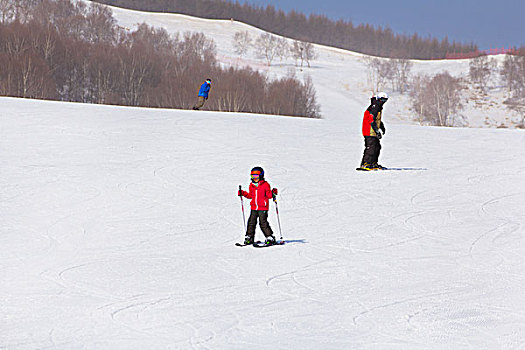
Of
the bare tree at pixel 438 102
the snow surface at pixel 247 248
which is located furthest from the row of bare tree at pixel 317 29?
the snow surface at pixel 247 248

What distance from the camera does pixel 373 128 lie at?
11.9m

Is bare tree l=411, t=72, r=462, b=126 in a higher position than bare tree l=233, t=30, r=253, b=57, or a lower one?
→ lower

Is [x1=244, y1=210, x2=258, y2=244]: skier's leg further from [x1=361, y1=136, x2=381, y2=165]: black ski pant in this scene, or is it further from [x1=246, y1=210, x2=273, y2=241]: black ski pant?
[x1=361, y1=136, x2=381, y2=165]: black ski pant

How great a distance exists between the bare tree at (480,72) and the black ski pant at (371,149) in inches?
2545

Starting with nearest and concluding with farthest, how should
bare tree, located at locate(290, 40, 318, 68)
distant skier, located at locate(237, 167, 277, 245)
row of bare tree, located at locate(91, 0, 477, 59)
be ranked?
distant skier, located at locate(237, 167, 277, 245) < bare tree, located at locate(290, 40, 318, 68) < row of bare tree, located at locate(91, 0, 477, 59)

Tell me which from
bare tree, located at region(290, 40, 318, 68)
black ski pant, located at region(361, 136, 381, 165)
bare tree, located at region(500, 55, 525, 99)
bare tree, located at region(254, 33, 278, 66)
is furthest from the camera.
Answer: bare tree, located at region(290, 40, 318, 68)

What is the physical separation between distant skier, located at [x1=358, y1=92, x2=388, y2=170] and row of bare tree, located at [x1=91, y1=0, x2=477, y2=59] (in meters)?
118

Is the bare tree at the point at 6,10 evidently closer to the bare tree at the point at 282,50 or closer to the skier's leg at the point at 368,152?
the bare tree at the point at 282,50

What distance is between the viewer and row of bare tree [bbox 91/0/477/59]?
13050cm

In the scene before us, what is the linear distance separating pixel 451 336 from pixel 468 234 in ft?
11.6

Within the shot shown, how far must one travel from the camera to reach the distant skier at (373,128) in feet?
38.5

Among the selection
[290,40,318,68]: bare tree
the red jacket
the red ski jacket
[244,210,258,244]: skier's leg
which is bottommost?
[244,210,258,244]: skier's leg

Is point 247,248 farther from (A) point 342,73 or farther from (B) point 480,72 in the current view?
Result: (A) point 342,73

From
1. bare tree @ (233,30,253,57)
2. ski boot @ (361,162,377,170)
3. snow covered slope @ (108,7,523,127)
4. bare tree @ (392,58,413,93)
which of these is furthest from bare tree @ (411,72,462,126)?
ski boot @ (361,162,377,170)
